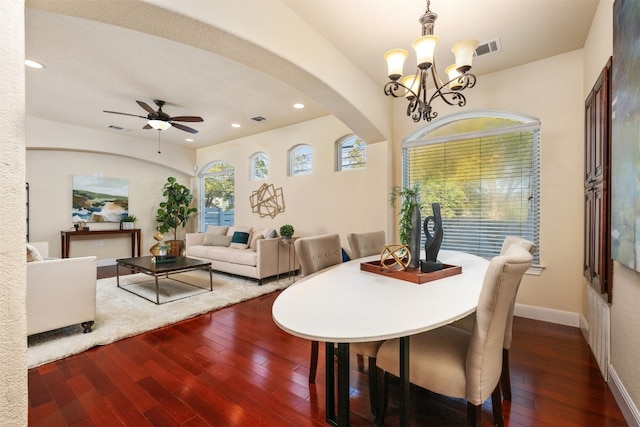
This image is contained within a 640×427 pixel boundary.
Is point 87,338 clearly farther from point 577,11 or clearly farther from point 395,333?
point 577,11

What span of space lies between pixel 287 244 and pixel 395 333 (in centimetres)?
402

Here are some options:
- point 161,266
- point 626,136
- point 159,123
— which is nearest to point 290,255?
point 161,266

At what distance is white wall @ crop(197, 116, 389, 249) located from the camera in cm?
421

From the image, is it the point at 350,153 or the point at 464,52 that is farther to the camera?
the point at 350,153

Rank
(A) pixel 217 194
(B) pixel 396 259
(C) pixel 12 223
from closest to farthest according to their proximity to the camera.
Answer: (C) pixel 12 223
(B) pixel 396 259
(A) pixel 217 194

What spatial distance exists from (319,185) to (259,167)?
5.99 feet

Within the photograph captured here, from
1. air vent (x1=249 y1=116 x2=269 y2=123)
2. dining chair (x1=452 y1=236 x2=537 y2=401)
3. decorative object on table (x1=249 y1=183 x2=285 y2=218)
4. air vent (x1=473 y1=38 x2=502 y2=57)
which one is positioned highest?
air vent (x1=249 y1=116 x2=269 y2=123)

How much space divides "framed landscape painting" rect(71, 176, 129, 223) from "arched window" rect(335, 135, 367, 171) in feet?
16.6

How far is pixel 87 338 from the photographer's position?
2.63 metres

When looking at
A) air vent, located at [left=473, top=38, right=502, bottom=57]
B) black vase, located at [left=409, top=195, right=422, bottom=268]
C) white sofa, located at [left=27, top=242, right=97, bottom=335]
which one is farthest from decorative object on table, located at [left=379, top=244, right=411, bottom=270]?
white sofa, located at [left=27, top=242, right=97, bottom=335]

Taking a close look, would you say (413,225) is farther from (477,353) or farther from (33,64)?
(33,64)

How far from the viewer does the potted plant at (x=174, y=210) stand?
6871 mm

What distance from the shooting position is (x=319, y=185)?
5.19 m

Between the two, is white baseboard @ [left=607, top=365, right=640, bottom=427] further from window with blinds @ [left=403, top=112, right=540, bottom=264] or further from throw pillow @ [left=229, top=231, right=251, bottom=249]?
throw pillow @ [left=229, top=231, right=251, bottom=249]
